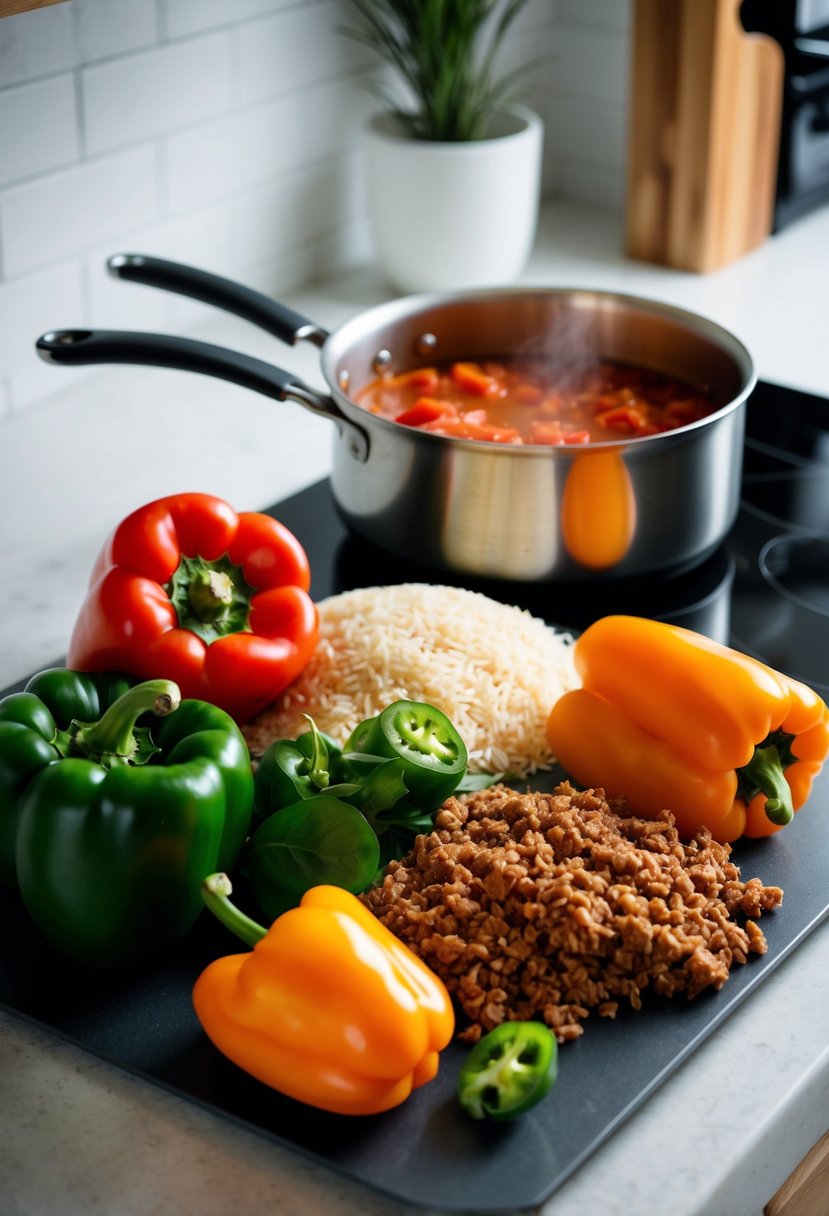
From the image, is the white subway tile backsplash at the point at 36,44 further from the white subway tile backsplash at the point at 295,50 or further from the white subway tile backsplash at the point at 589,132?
the white subway tile backsplash at the point at 589,132

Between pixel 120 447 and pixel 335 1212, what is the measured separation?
41.2 inches

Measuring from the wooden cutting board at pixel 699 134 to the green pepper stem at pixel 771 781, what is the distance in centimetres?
124

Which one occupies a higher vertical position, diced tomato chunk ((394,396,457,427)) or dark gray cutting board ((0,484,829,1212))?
diced tomato chunk ((394,396,457,427))

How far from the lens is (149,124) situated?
180 centimetres

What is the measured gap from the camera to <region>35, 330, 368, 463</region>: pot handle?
1292mm

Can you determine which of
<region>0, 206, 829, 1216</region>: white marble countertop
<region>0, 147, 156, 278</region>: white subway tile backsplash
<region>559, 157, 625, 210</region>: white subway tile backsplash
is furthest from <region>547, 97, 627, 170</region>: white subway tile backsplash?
<region>0, 206, 829, 1216</region>: white marble countertop

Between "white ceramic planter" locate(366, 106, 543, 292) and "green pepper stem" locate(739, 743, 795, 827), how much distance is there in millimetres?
1037

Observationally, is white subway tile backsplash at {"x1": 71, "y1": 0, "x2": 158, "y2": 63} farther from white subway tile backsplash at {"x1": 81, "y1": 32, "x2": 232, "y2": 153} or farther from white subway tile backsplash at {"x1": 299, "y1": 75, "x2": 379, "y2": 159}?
white subway tile backsplash at {"x1": 299, "y1": 75, "x2": 379, "y2": 159}

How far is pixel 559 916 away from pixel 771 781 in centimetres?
23

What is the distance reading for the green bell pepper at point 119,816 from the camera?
0.93 meters

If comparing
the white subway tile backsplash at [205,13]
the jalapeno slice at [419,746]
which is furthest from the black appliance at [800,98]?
the jalapeno slice at [419,746]

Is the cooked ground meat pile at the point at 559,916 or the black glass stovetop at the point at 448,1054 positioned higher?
the cooked ground meat pile at the point at 559,916

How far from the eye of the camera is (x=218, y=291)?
146 centimetres

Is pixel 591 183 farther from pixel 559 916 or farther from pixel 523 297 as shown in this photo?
pixel 559 916
